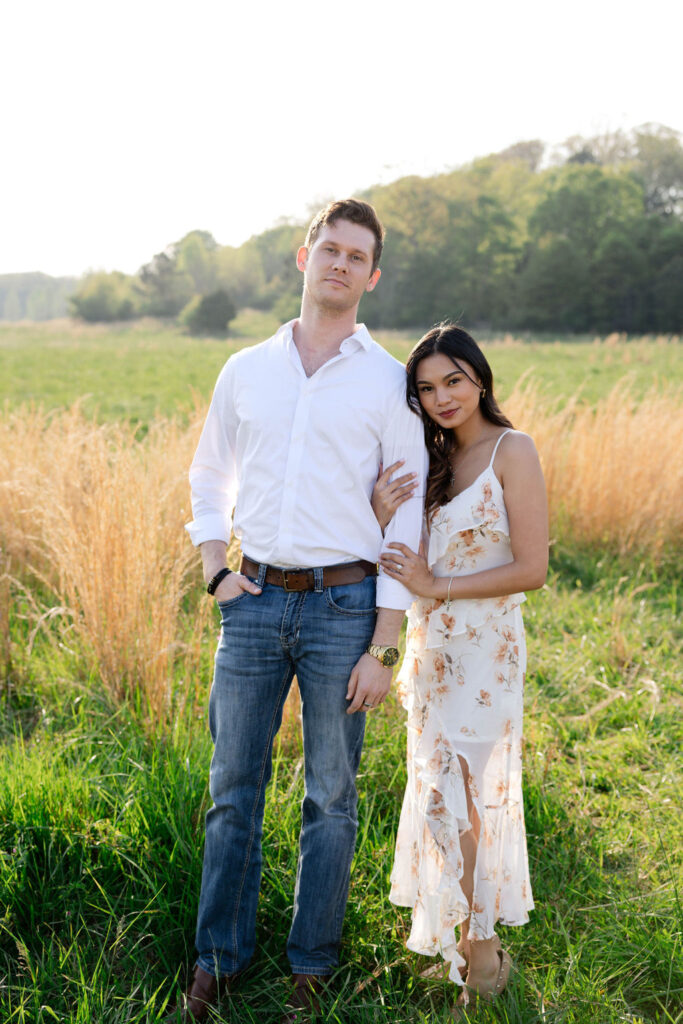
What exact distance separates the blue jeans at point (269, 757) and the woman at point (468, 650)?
0.71 feet

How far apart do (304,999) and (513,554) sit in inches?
56.1

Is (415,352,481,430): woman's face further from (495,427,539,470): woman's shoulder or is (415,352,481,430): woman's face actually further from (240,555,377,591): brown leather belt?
(240,555,377,591): brown leather belt

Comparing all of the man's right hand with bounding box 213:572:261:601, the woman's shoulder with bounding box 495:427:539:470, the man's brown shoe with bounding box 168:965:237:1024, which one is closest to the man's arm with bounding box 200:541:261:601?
the man's right hand with bounding box 213:572:261:601

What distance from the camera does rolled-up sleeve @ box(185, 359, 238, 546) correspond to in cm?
257

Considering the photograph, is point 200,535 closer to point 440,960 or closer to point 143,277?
point 440,960

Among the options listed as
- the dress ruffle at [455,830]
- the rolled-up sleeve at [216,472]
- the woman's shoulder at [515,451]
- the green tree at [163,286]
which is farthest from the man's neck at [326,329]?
the green tree at [163,286]

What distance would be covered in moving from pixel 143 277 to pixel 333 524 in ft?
239

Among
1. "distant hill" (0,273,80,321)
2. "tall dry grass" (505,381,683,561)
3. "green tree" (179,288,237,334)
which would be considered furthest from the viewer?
"distant hill" (0,273,80,321)

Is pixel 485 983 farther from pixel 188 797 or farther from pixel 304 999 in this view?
pixel 188 797

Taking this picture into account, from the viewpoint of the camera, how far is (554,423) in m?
7.56

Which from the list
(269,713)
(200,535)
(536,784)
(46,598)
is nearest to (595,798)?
(536,784)

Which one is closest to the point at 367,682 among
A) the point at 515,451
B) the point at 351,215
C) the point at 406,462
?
the point at 406,462

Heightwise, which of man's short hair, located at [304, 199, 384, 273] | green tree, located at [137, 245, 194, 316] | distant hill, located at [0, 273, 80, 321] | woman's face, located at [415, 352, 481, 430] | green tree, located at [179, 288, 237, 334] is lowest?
woman's face, located at [415, 352, 481, 430]

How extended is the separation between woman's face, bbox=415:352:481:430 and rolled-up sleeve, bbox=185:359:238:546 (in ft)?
2.01
